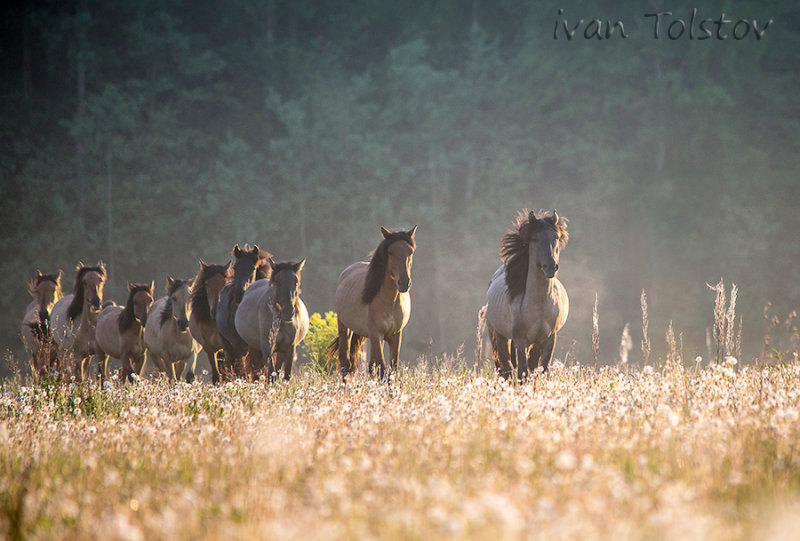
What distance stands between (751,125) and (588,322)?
1244 centimetres

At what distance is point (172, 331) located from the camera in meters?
12.7

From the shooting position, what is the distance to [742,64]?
3566 centimetres

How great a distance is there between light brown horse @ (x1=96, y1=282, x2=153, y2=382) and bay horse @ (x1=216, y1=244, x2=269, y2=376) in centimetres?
211

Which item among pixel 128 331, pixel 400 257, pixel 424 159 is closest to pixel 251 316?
pixel 400 257

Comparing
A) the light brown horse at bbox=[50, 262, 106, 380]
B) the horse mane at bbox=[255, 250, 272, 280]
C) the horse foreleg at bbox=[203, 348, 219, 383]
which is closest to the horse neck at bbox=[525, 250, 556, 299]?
the horse mane at bbox=[255, 250, 272, 280]

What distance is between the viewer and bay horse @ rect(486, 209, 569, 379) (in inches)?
342

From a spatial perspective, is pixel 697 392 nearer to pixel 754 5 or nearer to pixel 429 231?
pixel 429 231

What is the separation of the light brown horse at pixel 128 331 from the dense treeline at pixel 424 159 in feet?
61.1

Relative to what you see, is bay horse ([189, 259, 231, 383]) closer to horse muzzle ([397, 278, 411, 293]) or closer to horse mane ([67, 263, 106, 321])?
horse mane ([67, 263, 106, 321])

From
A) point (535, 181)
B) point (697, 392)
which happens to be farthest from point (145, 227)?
point (697, 392)

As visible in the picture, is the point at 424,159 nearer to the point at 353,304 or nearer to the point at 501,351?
the point at 353,304

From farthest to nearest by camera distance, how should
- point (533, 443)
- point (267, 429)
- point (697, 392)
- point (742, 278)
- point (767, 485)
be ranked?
point (742, 278) → point (697, 392) → point (267, 429) → point (533, 443) → point (767, 485)

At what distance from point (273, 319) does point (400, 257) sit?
2.18 metres

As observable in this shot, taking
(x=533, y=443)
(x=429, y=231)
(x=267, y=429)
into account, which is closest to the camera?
(x=533, y=443)
